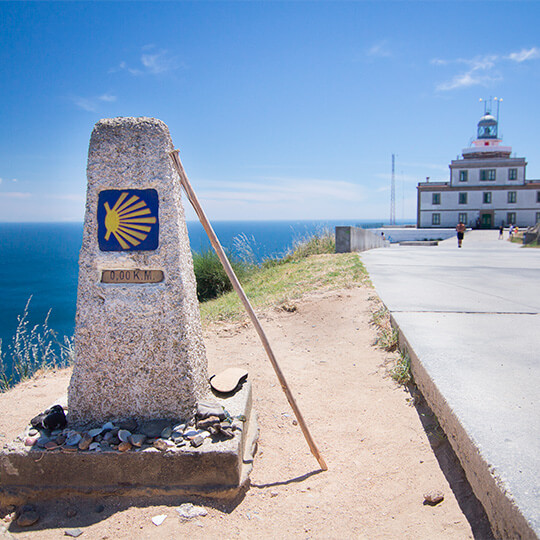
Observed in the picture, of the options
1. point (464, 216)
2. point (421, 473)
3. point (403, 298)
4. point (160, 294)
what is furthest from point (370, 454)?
point (464, 216)

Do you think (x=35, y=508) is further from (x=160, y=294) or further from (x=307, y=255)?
(x=307, y=255)

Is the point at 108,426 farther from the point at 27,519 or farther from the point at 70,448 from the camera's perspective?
the point at 27,519

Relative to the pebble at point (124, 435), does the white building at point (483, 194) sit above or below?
above

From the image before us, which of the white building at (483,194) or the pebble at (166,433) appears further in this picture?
the white building at (483,194)

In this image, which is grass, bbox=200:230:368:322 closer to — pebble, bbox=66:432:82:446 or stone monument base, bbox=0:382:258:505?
pebble, bbox=66:432:82:446

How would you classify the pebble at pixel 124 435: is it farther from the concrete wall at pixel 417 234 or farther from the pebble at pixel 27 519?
the concrete wall at pixel 417 234

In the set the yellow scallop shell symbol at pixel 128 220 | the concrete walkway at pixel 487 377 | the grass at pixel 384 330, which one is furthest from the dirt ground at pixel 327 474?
the yellow scallop shell symbol at pixel 128 220

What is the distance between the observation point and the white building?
45250 mm

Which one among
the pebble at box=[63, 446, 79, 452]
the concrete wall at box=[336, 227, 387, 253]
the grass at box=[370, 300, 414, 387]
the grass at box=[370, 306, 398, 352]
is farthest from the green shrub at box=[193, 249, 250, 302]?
the pebble at box=[63, 446, 79, 452]

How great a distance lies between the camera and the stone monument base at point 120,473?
246 cm

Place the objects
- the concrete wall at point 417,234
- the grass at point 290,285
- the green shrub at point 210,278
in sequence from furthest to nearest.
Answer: the concrete wall at point 417,234 < the green shrub at point 210,278 < the grass at point 290,285

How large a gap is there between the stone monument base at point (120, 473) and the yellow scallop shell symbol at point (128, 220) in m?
1.34

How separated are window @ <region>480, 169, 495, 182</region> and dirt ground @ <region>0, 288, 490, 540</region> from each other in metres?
49.3

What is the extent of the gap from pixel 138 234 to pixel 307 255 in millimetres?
10961
